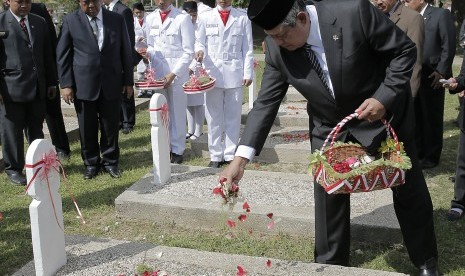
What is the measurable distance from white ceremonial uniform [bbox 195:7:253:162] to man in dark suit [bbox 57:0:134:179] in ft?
3.60

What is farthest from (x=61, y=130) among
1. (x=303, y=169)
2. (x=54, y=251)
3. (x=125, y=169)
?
(x=54, y=251)

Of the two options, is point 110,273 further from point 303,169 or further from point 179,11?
point 179,11

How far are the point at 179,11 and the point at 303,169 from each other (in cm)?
264

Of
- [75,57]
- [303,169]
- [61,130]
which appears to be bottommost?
[303,169]

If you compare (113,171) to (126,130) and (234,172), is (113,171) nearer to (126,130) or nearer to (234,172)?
(126,130)

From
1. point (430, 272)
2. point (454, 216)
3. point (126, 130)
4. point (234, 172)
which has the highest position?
point (234, 172)

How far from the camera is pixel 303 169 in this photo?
6.82m

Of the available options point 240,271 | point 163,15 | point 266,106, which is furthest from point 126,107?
point 240,271

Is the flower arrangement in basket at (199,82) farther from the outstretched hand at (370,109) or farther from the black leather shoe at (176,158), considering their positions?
the outstretched hand at (370,109)

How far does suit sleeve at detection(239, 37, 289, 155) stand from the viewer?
10.6 ft

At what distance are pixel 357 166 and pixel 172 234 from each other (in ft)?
7.56

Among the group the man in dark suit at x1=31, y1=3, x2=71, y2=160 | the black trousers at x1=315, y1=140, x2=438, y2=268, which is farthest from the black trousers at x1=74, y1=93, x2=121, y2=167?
the black trousers at x1=315, y1=140, x2=438, y2=268

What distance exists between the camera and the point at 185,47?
22.7ft

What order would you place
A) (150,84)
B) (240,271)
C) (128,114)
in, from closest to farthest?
(240,271)
(150,84)
(128,114)
